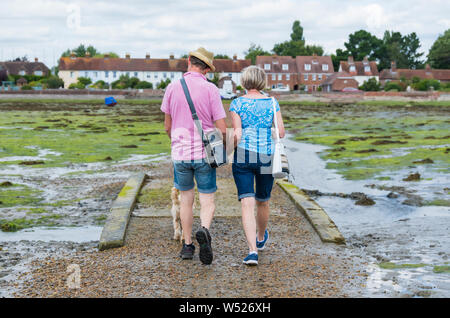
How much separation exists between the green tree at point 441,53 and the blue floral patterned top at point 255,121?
403 feet

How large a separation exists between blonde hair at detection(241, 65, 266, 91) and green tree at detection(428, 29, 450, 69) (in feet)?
403

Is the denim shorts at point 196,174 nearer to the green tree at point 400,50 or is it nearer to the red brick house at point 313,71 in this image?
the red brick house at point 313,71

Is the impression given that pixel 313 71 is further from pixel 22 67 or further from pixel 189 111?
pixel 189 111

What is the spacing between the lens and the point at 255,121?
6305mm

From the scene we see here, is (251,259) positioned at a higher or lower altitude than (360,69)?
lower

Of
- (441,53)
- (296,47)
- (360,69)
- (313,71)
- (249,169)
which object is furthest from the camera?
(296,47)

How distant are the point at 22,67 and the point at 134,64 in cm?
2995

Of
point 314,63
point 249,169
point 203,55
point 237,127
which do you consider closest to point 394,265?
point 249,169

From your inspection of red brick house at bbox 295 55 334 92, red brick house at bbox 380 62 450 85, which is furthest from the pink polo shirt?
red brick house at bbox 295 55 334 92

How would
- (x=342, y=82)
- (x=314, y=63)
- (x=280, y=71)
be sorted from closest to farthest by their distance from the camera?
(x=342, y=82), (x=280, y=71), (x=314, y=63)

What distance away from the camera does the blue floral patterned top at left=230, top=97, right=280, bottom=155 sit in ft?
20.7

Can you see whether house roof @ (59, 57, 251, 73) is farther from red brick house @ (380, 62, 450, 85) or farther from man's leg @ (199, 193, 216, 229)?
man's leg @ (199, 193, 216, 229)

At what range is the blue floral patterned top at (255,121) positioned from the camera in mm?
6297

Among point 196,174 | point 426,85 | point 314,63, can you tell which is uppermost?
point 314,63
